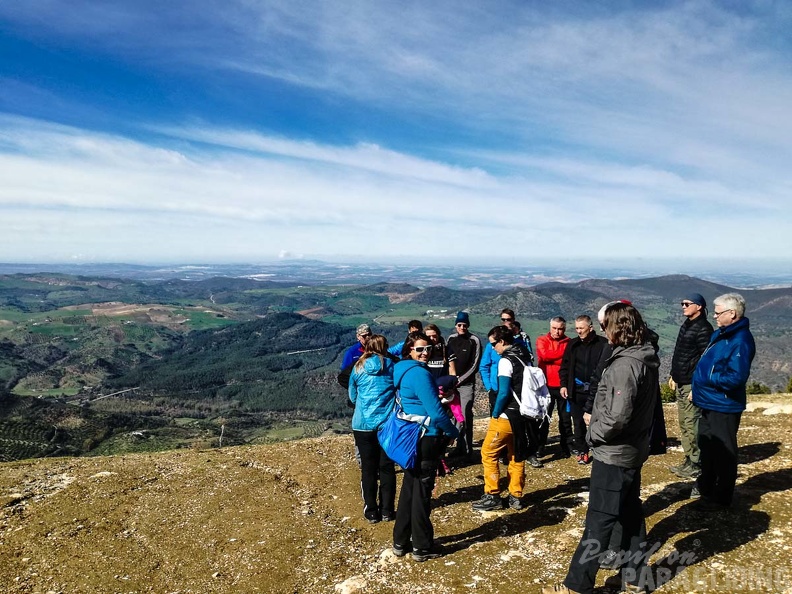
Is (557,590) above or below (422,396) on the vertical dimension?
below

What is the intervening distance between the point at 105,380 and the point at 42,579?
221m

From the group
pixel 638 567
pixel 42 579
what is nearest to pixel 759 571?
pixel 638 567

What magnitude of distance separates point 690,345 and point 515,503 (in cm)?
400

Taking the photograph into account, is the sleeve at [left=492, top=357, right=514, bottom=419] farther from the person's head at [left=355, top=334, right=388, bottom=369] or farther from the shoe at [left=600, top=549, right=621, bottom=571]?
the shoe at [left=600, top=549, right=621, bottom=571]

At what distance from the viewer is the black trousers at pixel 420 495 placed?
5734 mm

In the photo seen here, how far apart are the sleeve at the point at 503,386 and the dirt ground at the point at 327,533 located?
183 centimetres

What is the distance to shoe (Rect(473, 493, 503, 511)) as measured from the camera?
7.32 meters

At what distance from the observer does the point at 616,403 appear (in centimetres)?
461

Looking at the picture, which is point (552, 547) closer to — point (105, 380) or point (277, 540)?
point (277, 540)

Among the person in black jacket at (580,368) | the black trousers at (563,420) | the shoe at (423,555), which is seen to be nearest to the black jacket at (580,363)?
the person in black jacket at (580,368)

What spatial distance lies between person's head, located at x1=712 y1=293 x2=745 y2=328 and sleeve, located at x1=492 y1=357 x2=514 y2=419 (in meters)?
2.85

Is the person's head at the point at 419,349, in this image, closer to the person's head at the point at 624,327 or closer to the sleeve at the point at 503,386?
the sleeve at the point at 503,386

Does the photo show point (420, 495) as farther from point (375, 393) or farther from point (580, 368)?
point (580, 368)

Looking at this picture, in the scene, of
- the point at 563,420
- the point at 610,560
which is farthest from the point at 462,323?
the point at 610,560
